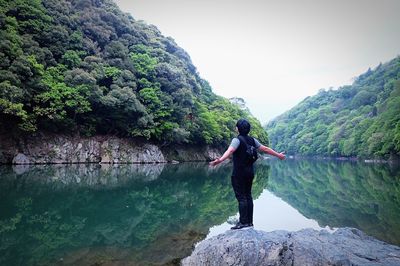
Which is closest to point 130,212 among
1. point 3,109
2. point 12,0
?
point 3,109

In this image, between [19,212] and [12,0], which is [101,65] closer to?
[12,0]

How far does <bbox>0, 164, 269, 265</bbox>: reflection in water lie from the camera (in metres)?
5.80

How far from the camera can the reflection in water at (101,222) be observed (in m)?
5.80

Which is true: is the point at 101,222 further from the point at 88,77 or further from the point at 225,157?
the point at 88,77

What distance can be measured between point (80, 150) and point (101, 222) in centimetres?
2370

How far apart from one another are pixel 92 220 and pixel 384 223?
8.00 m

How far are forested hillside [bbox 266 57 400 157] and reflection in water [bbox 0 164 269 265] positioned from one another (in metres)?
47.8

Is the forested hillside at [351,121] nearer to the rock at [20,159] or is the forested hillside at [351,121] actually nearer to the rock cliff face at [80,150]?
the rock cliff face at [80,150]

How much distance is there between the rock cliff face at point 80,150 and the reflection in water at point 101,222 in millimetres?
13332

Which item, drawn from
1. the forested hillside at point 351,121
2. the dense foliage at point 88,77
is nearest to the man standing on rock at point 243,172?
the dense foliage at point 88,77

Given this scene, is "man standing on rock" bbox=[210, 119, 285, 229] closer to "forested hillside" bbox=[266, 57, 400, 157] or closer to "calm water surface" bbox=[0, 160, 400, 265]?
"calm water surface" bbox=[0, 160, 400, 265]

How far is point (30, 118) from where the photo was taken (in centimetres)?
2558

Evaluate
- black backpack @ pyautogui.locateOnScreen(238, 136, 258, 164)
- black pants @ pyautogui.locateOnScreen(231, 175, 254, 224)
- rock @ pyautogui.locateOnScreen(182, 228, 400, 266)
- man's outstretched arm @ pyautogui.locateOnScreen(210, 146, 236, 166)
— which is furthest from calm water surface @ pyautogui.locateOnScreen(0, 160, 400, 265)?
black backpack @ pyautogui.locateOnScreen(238, 136, 258, 164)

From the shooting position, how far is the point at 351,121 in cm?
9119
